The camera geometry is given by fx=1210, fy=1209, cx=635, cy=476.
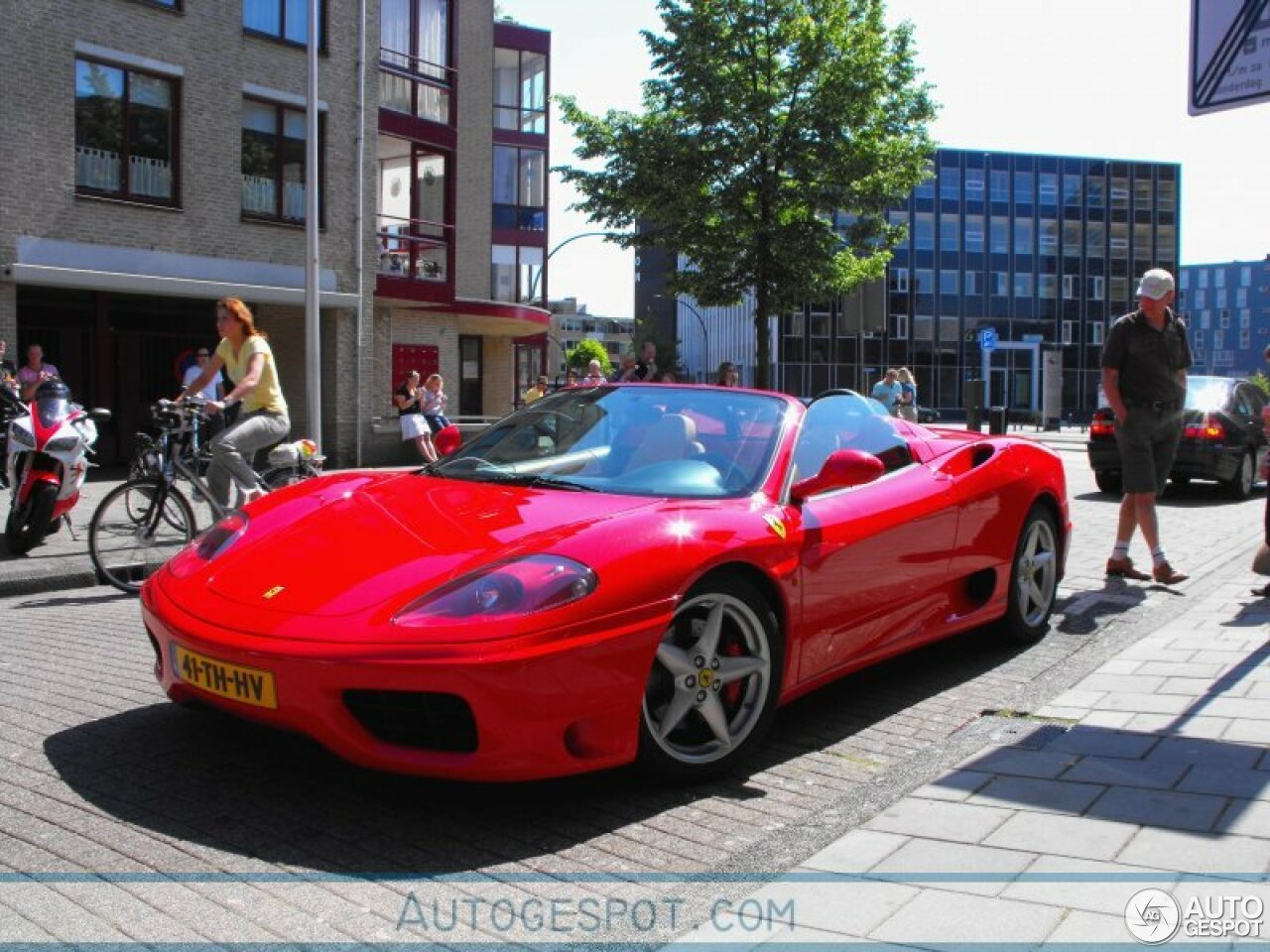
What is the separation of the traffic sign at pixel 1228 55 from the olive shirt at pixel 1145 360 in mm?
2252

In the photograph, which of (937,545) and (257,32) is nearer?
(937,545)

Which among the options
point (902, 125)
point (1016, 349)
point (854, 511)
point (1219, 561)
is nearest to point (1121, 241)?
point (1016, 349)

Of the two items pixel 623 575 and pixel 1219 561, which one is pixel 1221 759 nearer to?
pixel 623 575

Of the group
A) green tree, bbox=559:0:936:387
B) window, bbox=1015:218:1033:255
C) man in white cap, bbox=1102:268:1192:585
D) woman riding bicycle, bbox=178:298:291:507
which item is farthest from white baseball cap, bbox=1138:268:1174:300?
window, bbox=1015:218:1033:255

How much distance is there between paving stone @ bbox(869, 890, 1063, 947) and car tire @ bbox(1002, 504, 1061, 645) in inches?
117

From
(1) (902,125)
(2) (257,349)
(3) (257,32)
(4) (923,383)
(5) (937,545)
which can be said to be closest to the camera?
(5) (937,545)

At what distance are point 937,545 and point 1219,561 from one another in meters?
4.78

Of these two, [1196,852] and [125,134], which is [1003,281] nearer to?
[125,134]

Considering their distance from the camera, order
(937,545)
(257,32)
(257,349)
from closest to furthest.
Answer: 1. (937,545)
2. (257,349)
3. (257,32)

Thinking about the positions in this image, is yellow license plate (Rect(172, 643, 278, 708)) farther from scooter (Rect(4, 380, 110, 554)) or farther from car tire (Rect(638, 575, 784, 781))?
scooter (Rect(4, 380, 110, 554))

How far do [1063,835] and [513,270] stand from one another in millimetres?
39524

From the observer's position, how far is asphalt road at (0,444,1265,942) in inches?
110

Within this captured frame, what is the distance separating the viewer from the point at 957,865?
3070 mm

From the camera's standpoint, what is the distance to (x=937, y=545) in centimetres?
496
